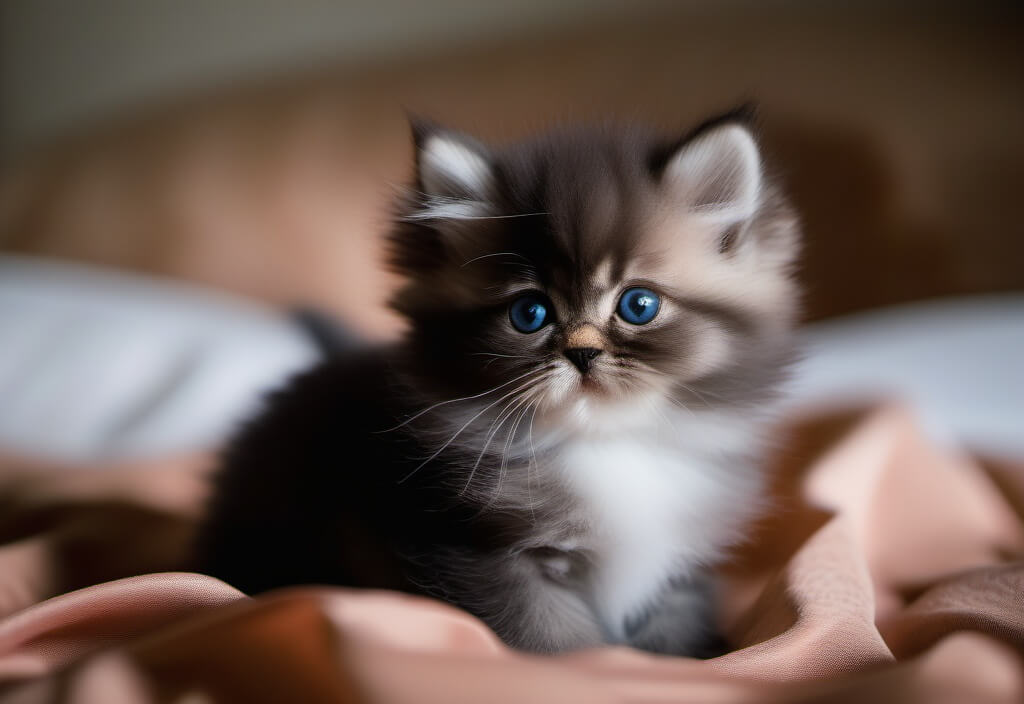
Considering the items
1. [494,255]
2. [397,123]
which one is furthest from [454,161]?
[397,123]

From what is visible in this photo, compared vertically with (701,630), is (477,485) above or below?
above

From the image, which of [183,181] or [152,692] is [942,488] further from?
[183,181]

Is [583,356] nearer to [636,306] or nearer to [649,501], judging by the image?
[636,306]

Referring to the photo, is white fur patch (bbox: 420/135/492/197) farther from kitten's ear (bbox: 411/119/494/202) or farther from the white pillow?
the white pillow

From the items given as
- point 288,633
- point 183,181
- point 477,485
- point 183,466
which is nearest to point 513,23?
point 183,181

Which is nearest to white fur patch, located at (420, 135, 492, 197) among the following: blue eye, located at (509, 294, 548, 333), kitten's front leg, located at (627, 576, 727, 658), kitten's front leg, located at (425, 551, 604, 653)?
blue eye, located at (509, 294, 548, 333)

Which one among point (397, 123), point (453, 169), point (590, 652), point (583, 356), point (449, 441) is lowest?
point (590, 652)

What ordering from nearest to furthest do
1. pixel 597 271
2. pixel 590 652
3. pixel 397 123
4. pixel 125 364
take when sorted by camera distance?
1. pixel 590 652
2. pixel 597 271
3. pixel 125 364
4. pixel 397 123
